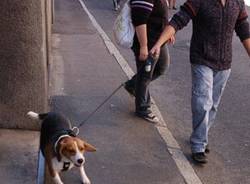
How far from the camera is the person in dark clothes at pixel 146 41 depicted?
616cm

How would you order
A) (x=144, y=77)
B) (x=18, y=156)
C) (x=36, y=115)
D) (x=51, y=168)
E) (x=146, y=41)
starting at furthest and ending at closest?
(x=144, y=77), (x=146, y=41), (x=36, y=115), (x=18, y=156), (x=51, y=168)

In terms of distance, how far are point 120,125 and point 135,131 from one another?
0.79 feet

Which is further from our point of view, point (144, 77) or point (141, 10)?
point (144, 77)

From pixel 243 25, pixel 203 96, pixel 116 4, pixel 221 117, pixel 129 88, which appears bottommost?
pixel 116 4

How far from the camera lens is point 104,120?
6742 millimetres

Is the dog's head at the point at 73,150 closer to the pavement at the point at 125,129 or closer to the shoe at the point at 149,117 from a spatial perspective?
the pavement at the point at 125,129

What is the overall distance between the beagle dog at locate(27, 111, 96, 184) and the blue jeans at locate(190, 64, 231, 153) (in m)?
1.31

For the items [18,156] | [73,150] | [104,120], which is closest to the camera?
[73,150]

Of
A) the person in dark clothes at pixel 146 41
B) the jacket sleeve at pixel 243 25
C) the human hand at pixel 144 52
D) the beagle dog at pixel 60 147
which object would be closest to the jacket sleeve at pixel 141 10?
the person in dark clothes at pixel 146 41

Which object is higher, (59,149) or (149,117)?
(59,149)

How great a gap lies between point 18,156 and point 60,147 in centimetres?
91

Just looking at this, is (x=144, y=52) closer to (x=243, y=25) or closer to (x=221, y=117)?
(x=243, y=25)

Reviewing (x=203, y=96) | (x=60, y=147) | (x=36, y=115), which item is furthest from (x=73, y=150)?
(x=203, y=96)

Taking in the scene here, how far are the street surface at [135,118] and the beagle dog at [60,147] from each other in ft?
1.40
